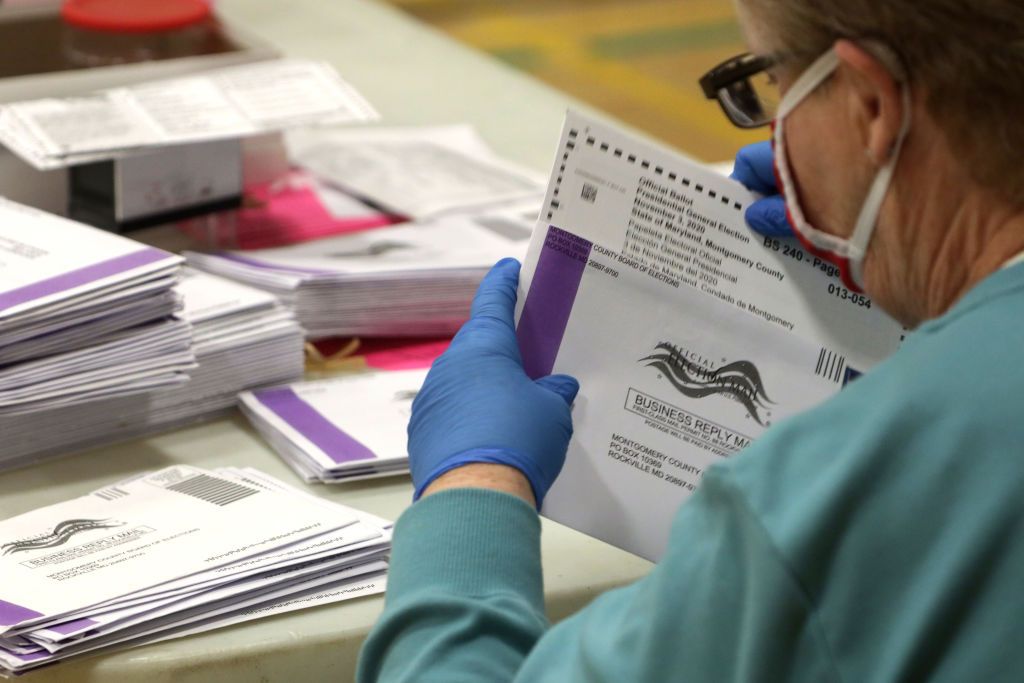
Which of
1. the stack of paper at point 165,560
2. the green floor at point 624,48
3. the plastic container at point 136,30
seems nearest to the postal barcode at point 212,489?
the stack of paper at point 165,560

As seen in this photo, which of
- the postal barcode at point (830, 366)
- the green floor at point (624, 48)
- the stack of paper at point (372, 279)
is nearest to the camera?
the postal barcode at point (830, 366)

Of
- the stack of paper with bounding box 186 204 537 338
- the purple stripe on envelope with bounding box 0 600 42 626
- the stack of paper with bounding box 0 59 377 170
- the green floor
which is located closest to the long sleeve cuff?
the purple stripe on envelope with bounding box 0 600 42 626

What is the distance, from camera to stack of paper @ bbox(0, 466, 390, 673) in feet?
3.22

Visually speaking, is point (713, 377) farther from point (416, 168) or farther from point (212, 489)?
point (416, 168)

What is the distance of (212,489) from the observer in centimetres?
119

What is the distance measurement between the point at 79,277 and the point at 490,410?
483 mm

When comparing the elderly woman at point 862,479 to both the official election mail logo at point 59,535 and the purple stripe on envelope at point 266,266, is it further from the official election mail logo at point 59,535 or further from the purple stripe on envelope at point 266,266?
the purple stripe on envelope at point 266,266

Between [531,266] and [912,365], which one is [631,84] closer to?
[531,266]

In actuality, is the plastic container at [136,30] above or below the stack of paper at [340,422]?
above

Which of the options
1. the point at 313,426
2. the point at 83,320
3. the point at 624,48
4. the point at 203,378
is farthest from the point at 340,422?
the point at 624,48

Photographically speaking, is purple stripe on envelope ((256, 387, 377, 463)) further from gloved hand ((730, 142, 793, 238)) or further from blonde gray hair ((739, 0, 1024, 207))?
blonde gray hair ((739, 0, 1024, 207))

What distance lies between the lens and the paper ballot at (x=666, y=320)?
105 centimetres

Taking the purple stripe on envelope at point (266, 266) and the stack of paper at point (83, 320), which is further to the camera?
the purple stripe on envelope at point (266, 266)

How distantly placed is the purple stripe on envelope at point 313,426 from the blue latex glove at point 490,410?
0.81 ft
